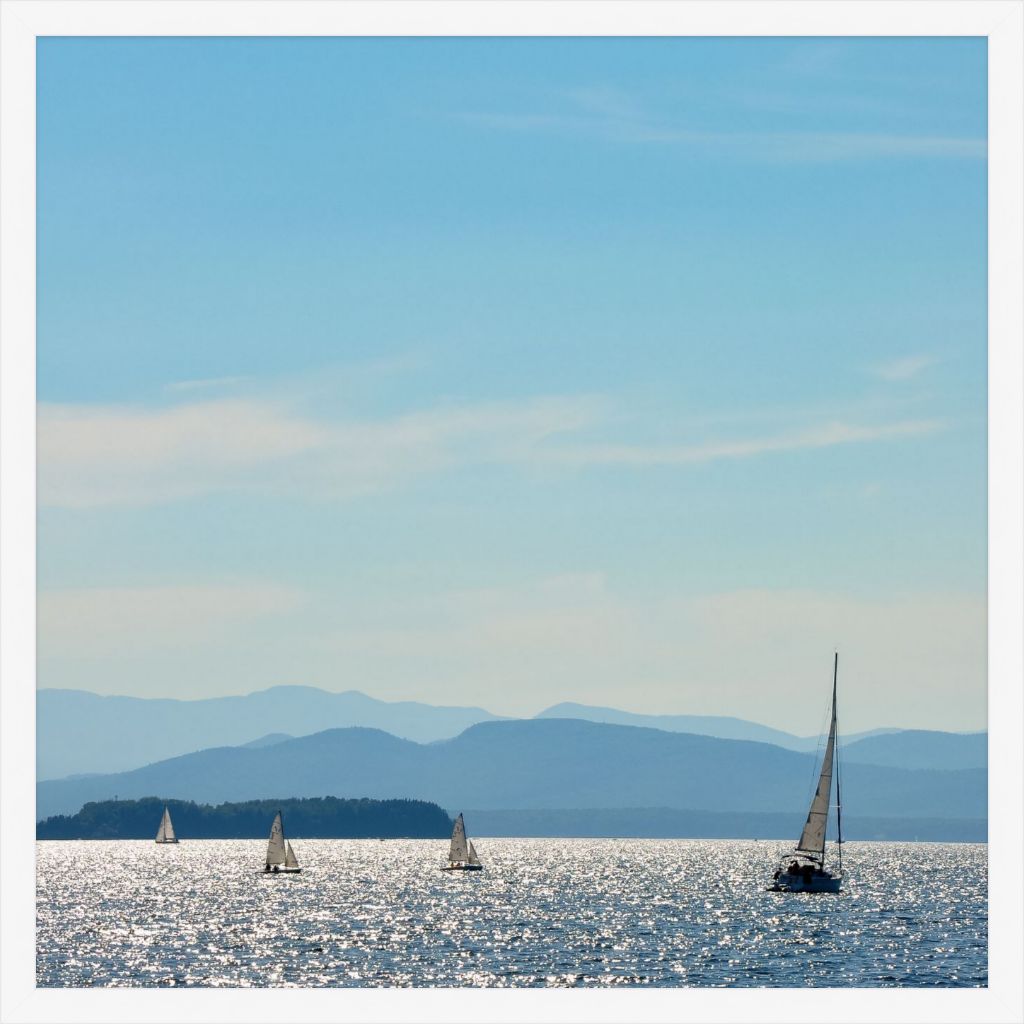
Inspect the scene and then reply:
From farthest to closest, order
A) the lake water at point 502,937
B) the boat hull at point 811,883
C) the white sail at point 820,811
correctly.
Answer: the boat hull at point 811,883 < the white sail at point 820,811 < the lake water at point 502,937

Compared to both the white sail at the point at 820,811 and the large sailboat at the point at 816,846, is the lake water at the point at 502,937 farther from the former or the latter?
the white sail at the point at 820,811

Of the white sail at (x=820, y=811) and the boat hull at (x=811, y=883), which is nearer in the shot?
the white sail at (x=820, y=811)

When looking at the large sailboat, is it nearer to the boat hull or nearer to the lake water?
the boat hull

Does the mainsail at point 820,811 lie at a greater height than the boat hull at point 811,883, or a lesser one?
greater

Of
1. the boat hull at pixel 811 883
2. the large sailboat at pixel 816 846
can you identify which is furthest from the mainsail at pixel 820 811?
the boat hull at pixel 811 883

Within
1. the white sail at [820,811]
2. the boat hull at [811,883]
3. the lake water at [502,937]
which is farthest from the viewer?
the boat hull at [811,883]

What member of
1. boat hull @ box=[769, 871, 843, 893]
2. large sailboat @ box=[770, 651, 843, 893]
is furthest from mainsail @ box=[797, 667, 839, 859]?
boat hull @ box=[769, 871, 843, 893]

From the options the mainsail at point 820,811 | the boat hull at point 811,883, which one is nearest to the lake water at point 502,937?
the boat hull at point 811,883

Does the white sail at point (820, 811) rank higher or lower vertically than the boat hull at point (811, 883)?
higher

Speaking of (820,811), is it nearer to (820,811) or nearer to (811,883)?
(820,811)

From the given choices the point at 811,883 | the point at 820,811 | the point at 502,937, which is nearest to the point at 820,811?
the point at 820,811
